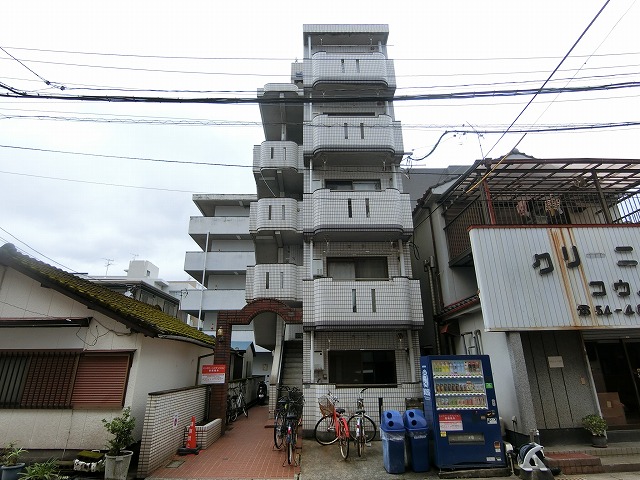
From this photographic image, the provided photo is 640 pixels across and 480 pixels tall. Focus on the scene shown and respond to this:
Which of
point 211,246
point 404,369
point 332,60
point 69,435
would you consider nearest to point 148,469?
point 69,435

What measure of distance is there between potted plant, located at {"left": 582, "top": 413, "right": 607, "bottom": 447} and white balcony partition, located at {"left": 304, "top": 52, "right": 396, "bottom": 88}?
1331 centimetres

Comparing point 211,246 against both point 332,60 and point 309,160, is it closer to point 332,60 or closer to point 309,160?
point 309,160

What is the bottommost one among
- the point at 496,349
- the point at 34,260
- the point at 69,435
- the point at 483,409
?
the point at 69,435

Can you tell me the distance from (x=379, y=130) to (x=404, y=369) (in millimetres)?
9209

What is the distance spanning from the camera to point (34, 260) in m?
8.32

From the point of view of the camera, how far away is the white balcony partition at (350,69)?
14.2m

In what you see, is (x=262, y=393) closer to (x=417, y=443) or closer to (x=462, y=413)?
(x=417, y=443)

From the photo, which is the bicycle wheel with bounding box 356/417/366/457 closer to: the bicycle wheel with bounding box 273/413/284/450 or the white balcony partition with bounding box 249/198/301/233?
the bicycle wheel with bounding box 273/413/284/450

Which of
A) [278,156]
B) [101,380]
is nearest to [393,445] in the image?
[101,380]

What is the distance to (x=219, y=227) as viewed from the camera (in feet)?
86.1

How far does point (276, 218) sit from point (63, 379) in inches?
329

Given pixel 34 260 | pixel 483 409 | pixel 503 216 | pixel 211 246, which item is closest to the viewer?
pixel 483 409

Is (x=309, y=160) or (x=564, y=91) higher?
(x=309, y=160)

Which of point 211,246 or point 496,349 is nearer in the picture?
point 496,349
